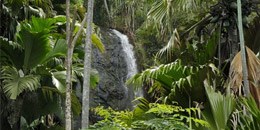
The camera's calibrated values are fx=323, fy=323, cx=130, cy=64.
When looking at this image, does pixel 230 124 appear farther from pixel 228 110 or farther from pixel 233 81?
pixel 233 81

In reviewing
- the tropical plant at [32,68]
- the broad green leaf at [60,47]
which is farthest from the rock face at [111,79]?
the broad green leaf at [60,47]

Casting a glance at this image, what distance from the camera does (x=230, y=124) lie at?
4105 mm

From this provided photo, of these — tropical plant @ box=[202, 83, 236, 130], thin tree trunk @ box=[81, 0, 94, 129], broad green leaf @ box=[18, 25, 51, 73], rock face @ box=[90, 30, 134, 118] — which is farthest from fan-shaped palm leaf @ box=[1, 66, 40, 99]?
rock face @ box=[90, 30, 134, 118]

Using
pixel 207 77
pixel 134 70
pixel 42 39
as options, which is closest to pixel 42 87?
pixel 42 39

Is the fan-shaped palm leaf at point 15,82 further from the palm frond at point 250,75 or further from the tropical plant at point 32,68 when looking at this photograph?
the palm frond at point 250,75

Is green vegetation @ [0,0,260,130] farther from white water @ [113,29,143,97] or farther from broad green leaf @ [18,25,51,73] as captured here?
white water @ [113,29,143,97]

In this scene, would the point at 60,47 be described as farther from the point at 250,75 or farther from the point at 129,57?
the point at 129,57

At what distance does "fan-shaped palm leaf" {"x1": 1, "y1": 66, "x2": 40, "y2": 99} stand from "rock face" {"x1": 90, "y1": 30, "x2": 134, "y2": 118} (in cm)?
577

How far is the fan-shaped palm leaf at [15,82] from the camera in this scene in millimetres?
5797

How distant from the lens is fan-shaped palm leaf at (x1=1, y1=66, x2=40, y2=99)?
5797mm

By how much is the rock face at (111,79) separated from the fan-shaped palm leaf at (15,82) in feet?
18.9

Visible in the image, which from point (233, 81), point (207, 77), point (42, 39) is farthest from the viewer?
point (42, 39)

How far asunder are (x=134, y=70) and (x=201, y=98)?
28.2 feet

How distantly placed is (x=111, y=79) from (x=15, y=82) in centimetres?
676
